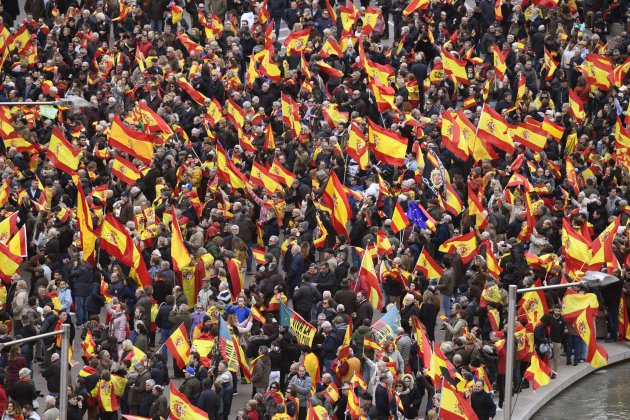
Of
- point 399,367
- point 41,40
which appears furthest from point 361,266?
point 41,40

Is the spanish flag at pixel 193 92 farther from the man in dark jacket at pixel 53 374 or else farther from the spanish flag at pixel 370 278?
the man in dark jacket at pixel 53 374

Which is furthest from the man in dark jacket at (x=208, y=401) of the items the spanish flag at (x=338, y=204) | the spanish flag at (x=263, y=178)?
the spanish flag at (x=263, y=178)

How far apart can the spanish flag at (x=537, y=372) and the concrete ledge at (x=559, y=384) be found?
1.56 feet

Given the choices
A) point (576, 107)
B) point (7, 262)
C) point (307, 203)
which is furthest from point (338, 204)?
point (576, 107)

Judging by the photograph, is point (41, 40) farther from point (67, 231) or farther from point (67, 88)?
point (67, 231)

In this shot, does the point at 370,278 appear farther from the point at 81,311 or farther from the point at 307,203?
the point at 81,311

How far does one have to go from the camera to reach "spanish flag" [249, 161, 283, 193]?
124 ft

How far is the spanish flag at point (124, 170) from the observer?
126 ft

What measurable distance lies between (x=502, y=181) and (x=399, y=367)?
876cm

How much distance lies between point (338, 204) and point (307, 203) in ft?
3.40

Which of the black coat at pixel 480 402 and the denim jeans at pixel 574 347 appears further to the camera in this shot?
the denim jeans at pixel 574 347

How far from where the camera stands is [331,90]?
145 feet

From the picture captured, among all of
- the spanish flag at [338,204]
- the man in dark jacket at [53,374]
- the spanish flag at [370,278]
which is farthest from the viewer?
the spanish flag at [338,204]

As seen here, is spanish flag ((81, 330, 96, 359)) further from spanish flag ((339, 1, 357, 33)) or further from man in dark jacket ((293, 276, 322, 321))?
spanish flag ((339, 1, 357, 33))
